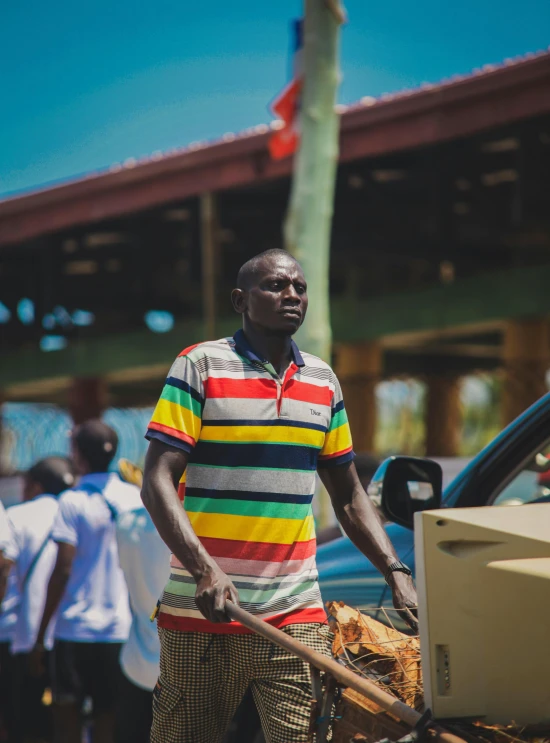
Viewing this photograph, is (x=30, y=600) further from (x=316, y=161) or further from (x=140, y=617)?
(x=316, y=161)

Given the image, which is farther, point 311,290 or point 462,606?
point 311,290

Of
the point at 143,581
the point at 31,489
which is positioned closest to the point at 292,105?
the point at 31,489

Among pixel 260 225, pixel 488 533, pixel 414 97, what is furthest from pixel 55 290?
pixel 488 533

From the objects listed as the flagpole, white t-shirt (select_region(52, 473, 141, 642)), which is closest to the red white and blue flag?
the flagpole

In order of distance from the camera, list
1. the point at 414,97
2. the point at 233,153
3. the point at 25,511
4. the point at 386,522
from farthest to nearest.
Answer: the point at 233,153, the point at 414,97, the point at 25,511, the point at 386,522

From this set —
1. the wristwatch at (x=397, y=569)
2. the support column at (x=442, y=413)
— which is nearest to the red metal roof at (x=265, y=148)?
the support column at (x=442, y=413)

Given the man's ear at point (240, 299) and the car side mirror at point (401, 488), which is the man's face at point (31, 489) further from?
the man's ear at point (240, 299)

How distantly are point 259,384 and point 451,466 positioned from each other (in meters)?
3.54

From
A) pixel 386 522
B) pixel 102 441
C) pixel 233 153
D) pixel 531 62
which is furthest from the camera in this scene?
pixel 233 153

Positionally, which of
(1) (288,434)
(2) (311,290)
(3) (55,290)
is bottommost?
(1) (288,434)

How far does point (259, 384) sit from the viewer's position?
2830mm

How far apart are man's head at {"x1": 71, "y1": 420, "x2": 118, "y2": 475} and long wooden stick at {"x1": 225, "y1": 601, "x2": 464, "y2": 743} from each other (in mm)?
2864

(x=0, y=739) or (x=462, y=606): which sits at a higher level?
(x=462, y=606)

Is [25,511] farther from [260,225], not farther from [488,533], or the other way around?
[260,225]
